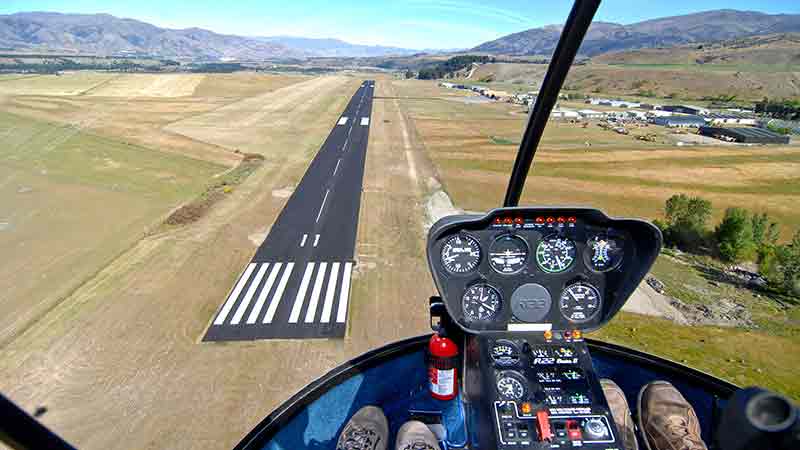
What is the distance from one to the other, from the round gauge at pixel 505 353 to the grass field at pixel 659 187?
9091mm

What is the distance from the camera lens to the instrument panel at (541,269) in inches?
158

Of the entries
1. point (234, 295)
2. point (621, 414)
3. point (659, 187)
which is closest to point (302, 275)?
point (234, 295)

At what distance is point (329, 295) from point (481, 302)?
9.66m

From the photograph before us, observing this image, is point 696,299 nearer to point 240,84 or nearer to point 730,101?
point 730,101

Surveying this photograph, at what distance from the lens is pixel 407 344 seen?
13.8 feet

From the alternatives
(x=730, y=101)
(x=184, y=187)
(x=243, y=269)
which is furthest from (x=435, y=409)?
(x=730, y=101)

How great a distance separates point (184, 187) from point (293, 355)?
1660cm

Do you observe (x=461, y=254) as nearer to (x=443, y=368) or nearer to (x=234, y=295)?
(x=443, y=368)

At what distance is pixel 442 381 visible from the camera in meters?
3.69

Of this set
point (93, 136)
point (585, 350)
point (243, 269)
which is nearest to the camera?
point (585, 350)

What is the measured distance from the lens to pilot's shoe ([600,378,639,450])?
318 cm

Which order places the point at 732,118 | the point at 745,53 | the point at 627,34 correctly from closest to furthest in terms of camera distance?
1. the point at 627,34
2. the point at 732,118
3. the point at 745,53

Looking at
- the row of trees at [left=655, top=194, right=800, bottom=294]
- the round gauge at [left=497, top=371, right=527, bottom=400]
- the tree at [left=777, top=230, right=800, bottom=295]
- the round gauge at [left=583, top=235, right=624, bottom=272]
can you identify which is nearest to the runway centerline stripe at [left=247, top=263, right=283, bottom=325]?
the round gauge at [left=497, top=371, right=527, bottom=400]

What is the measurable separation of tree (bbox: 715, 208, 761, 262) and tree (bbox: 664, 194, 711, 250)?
1034mm
